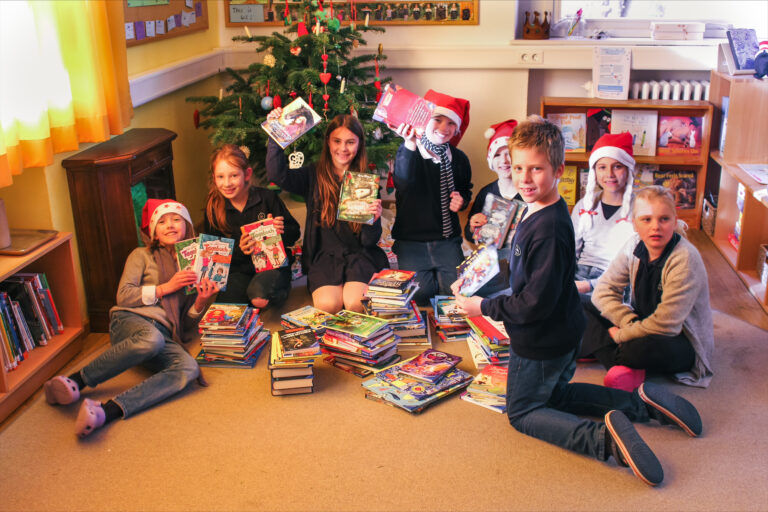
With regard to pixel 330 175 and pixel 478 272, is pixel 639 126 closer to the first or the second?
pixel 330 175

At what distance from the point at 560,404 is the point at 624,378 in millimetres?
406

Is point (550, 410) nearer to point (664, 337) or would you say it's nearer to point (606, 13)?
point (664, 337)

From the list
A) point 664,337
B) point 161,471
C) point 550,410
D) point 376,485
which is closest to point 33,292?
point 161,471

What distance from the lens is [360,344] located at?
316cm

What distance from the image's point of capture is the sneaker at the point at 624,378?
9.95 feet

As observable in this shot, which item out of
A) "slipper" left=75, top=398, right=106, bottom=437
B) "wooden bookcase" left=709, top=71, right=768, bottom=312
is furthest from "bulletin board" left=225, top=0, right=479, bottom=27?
"slipper" left=75, top=398, right=106, bottom=437

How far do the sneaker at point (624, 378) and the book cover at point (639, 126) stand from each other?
8.14 ft

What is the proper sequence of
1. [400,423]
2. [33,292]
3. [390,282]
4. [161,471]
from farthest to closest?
[390,282] < [33,292] < [400,423] < [161,471]

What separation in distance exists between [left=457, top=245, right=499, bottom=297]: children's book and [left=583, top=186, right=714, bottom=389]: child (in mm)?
616

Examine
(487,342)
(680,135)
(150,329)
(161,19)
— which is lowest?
(487,342)

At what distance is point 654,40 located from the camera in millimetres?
5090

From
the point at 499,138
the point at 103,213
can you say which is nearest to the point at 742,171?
the point at 499,138

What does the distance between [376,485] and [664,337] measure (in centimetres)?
131

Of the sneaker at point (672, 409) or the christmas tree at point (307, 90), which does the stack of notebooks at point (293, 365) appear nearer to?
the sneaker at point (672, 409)
